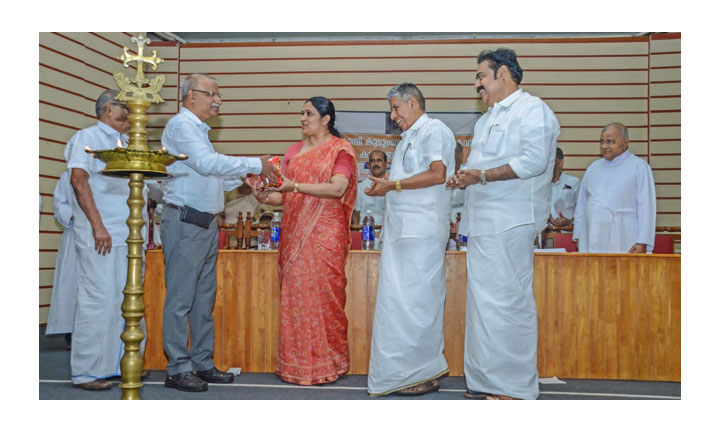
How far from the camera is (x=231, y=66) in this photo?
25.9 feet

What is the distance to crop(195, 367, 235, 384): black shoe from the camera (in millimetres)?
3549

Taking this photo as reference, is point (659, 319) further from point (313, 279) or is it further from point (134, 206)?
point (134, 206)

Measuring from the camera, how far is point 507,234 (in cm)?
309

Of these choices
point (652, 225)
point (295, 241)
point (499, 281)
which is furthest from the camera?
point (652, 225)

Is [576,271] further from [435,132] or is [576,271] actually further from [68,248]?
[68,248]

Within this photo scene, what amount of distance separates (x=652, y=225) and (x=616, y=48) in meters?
4.12

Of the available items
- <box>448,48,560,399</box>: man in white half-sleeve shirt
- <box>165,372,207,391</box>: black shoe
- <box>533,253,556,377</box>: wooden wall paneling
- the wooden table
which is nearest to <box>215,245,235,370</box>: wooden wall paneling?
the wooden table

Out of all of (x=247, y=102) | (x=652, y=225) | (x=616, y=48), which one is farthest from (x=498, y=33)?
(x=652, y=225)

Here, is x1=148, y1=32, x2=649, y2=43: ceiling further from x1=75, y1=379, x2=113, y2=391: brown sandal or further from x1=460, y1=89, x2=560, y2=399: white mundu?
x1=75, y1=379, x2=113, y2=391: brown sandal

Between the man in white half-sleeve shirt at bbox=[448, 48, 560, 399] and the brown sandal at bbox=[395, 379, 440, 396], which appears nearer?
the man in white half-sleeve shirt at bbox=[448, 48, 560, 399]

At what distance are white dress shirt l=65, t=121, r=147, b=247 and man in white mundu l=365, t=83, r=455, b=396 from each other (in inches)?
62.7

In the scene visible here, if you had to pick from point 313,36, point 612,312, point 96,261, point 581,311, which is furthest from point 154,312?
point 313,36

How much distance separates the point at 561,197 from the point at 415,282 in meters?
3.71

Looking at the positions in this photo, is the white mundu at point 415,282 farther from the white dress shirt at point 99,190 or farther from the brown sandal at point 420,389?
the white dress shirt at point 99,190
